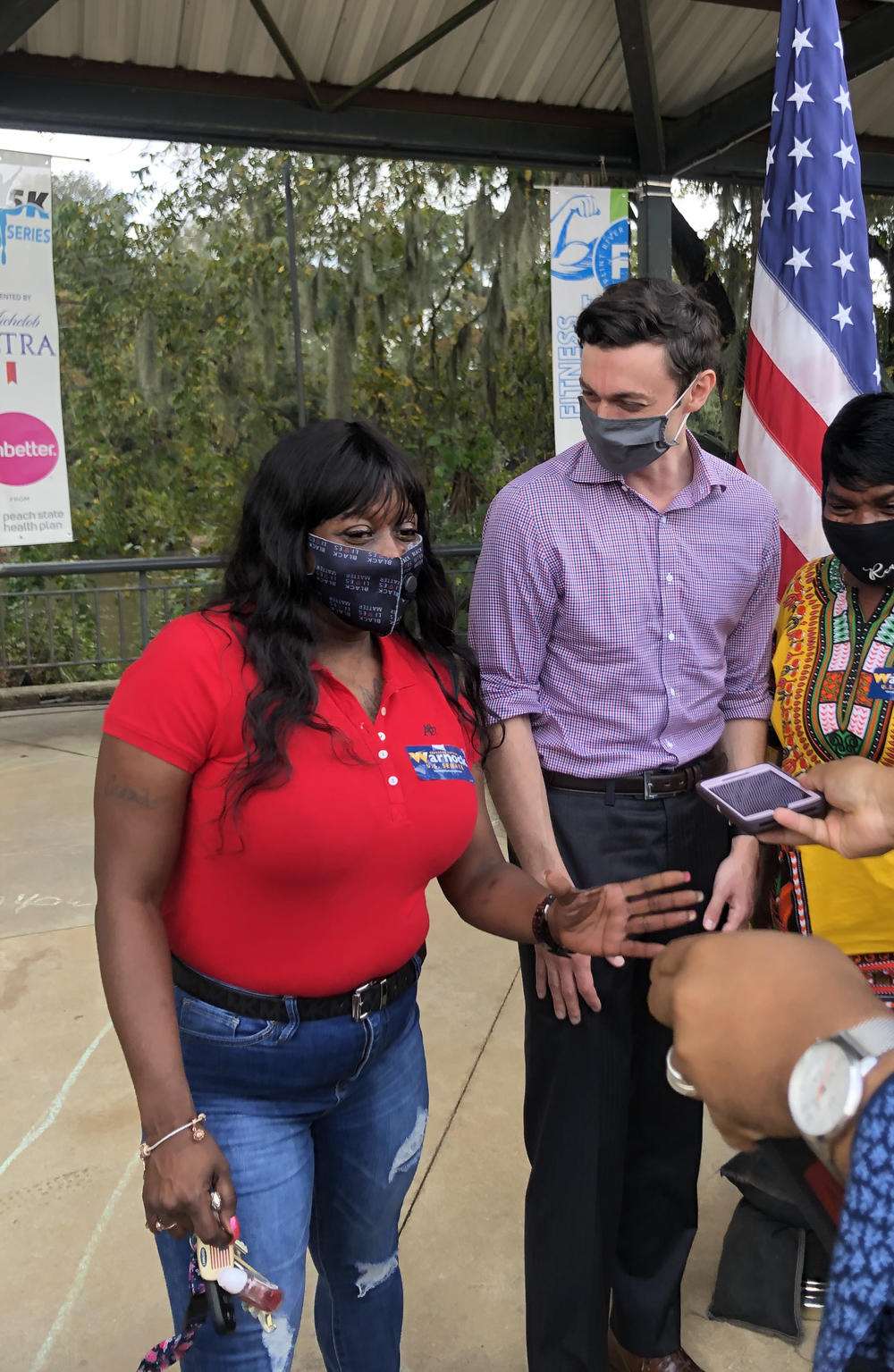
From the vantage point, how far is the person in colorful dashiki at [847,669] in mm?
2086

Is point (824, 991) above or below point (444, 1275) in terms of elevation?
above

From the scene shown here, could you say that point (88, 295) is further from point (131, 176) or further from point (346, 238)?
point (346, 238)

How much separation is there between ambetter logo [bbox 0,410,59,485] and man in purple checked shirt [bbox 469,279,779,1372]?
4351mm

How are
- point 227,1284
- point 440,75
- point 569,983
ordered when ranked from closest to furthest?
point 227,1284 < point 569,983 < point 440,75

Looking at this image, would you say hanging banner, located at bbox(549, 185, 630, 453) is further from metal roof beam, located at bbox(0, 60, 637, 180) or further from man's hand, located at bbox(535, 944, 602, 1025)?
man's hand, located at bbox(535, 944, 602, 1025)

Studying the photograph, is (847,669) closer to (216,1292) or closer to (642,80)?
(216,1292)

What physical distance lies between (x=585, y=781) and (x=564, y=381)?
13.9ft

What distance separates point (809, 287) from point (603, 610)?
1.79m

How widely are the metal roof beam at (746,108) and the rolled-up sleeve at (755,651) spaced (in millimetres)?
3560

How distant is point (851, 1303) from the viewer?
88cm

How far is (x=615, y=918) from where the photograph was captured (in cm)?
180

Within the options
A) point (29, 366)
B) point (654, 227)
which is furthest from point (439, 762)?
point (654, 227)

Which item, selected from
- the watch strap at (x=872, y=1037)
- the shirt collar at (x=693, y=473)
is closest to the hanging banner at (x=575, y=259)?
the shirt collar at (x=693, y=473)

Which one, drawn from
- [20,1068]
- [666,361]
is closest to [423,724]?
[666,361]
